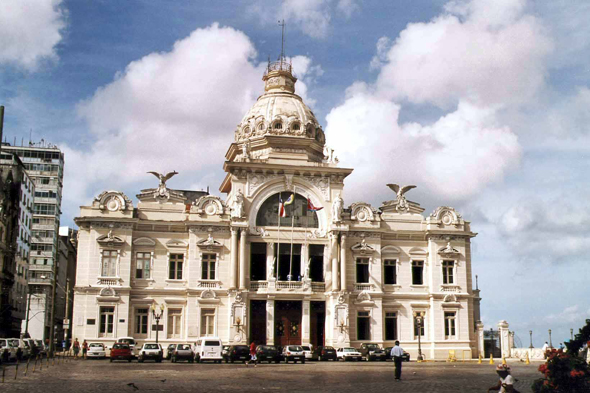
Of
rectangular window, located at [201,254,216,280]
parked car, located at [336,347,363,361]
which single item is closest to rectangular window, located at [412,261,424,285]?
parked car, located at [336,347,363,361]

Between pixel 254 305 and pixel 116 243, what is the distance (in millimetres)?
12488

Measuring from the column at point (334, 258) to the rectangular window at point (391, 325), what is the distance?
18.8 feet

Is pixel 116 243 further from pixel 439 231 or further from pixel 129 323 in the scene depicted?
pixel 439 231

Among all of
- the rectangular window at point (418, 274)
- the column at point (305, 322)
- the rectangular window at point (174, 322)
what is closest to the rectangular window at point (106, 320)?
the rectangular window at point (174, 322)

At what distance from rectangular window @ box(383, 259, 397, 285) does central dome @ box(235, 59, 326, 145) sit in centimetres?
1370

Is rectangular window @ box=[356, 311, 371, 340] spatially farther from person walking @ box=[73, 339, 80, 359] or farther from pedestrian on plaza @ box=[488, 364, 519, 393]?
pedestrian on plaza @ box=[488, 364, 519, 393]

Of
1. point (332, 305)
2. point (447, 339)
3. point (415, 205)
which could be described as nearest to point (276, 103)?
point (415, 205)

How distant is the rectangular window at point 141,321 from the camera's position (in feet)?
195

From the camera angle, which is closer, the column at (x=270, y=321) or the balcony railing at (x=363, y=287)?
the column at (x=270, y=321)

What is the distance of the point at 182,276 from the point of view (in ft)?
200

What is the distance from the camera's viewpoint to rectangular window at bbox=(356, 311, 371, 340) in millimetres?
61969

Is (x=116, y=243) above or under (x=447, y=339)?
above

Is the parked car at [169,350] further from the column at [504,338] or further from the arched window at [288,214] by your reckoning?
the column at [504,338]

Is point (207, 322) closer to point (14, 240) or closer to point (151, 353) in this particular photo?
point (151, 353)
